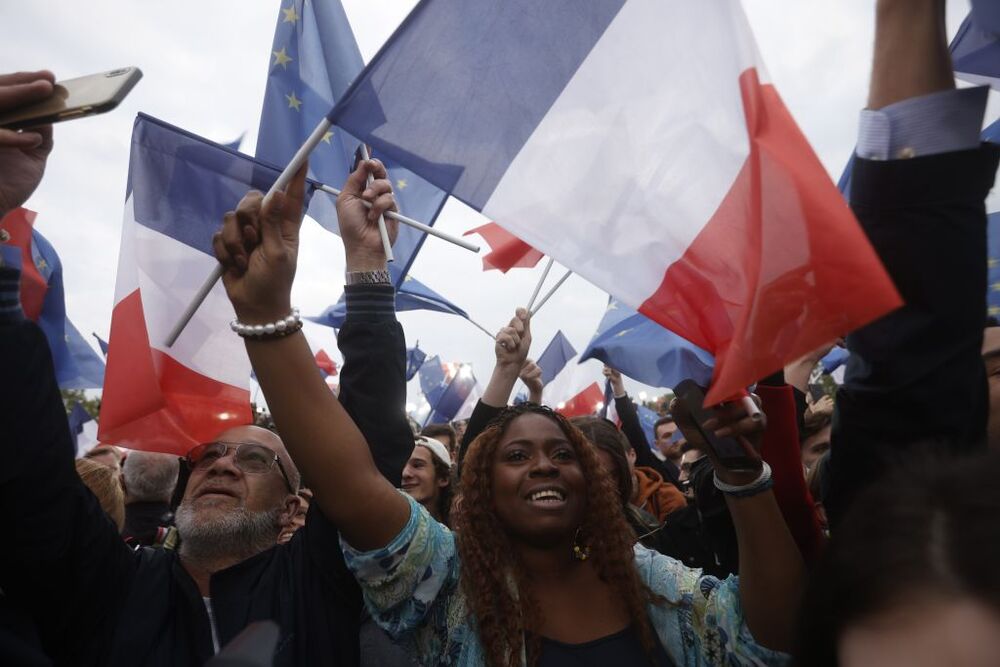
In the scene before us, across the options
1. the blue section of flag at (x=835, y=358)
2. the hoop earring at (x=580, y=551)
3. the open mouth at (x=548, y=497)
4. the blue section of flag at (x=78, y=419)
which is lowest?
the blue section of flag at (x=78, y=419)

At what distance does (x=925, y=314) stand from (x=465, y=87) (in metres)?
1.26

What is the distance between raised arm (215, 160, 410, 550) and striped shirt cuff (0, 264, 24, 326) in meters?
0.43

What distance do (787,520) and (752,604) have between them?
236 mm

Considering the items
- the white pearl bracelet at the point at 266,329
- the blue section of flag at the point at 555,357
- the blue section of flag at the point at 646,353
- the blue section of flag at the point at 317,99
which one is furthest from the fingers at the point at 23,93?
the blue section of flag at the point at 555,357

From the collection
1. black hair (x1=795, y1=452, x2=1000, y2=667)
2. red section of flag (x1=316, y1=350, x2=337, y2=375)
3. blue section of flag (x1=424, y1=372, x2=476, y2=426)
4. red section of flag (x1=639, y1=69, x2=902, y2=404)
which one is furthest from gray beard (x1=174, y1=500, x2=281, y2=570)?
red section of flag (x1=316, y1=350, x2=337, y2=375)

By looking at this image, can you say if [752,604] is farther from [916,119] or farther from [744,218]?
[916,119]

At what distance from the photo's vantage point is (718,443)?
1452 millimetres

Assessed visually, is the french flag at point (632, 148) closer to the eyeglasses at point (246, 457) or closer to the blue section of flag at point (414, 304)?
the eyeglasses at point (246, 457)

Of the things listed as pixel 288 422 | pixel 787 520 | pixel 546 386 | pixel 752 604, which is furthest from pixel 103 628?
pixel 546 386

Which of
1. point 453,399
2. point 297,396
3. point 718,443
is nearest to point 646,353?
point 718,443

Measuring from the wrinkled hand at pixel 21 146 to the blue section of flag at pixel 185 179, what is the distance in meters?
1.34

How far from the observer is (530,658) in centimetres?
174

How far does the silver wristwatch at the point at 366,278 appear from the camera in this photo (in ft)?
6.14

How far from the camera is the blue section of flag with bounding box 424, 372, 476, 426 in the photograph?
8.95 metres
